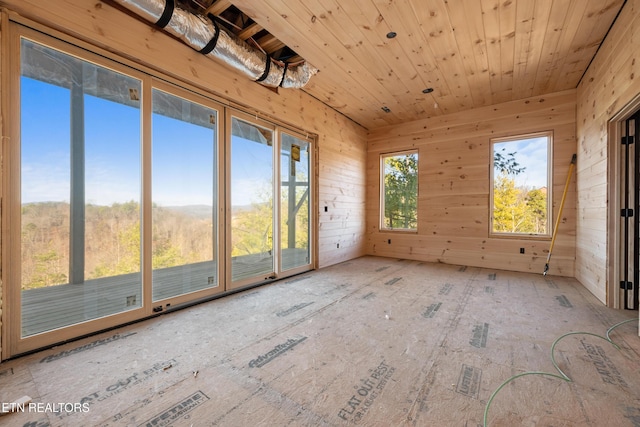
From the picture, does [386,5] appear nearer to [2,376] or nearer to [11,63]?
[11,63]

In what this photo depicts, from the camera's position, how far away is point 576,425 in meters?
1.27

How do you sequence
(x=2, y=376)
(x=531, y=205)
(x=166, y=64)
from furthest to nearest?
(x=531, y=205)
(x=166, y=64)
(x=2, y=376)

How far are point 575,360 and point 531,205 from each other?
3.42m

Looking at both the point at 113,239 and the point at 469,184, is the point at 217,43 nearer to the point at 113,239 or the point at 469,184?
the point at 113,239

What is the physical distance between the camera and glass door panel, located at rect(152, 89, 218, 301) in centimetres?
270

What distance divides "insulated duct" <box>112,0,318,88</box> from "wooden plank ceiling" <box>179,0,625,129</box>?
20cm

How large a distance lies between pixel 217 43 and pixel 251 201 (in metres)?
1.84

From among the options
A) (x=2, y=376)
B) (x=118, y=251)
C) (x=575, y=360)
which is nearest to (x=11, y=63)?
(x=118, y=251)

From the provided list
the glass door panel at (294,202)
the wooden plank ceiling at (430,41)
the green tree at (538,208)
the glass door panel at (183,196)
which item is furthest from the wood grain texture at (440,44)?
the green tree at (538,208)

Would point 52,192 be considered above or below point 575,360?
above

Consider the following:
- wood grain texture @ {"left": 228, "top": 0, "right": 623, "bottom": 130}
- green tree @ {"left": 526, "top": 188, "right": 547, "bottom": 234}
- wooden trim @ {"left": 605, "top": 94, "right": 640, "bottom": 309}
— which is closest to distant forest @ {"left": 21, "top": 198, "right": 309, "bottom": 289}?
wood grain texture @ {"left": 228, "top": 0, "right": 623, "bottom": 130}

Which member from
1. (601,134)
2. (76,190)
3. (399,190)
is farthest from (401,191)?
(76,190)

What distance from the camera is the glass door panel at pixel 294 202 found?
4.12 m

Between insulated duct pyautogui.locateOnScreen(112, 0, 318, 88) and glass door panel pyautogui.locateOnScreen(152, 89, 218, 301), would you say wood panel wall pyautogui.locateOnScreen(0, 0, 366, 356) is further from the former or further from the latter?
glass door panel pyautogui.locateOnScreen(152, 89, 218, 301)
